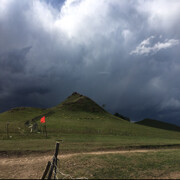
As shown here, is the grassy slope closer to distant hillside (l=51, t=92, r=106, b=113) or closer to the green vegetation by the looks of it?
distant hillside (l=51, t=92, r=106, b=113)

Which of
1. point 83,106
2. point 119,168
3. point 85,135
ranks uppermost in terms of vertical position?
point 83,106

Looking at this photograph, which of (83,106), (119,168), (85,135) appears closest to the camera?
(119,168)

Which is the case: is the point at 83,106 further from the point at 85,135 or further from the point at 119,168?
the point at 119,168

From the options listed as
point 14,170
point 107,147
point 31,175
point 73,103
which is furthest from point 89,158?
point 73,103

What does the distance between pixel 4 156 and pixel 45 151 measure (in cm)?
490

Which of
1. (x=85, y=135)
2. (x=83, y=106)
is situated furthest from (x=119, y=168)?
(x=83, y=106)

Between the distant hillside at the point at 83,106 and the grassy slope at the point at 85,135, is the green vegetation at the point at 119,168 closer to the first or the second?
the grassy slope at the point at 85,135

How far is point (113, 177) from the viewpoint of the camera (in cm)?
1293

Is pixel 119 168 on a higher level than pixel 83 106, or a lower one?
lower

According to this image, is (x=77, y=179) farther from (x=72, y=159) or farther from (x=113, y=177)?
(x=72, y=159)

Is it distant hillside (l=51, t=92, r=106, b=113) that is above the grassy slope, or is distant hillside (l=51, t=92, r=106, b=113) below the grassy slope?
above

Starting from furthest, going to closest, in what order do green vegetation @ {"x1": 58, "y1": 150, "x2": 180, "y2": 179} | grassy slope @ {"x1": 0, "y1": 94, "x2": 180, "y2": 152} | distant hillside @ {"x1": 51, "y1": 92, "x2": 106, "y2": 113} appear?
distant hillside @ {"x1": 51, "y1": 92, "x2": 106, "y2": 113}
grassy slope @ {"x1": 0, "y1": 94, "x2": 180, "y2": 152}
green vegetation @ {"x1": 58, "y1": 150, "x2": 180, "y2": 179}

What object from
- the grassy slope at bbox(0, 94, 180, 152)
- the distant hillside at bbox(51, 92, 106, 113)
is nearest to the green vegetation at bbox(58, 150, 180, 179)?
the grassy slope at bbox(0, 94, 180, 152)

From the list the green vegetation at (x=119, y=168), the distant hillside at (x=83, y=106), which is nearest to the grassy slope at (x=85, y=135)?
the distant hillside at (x=83, y=106)
